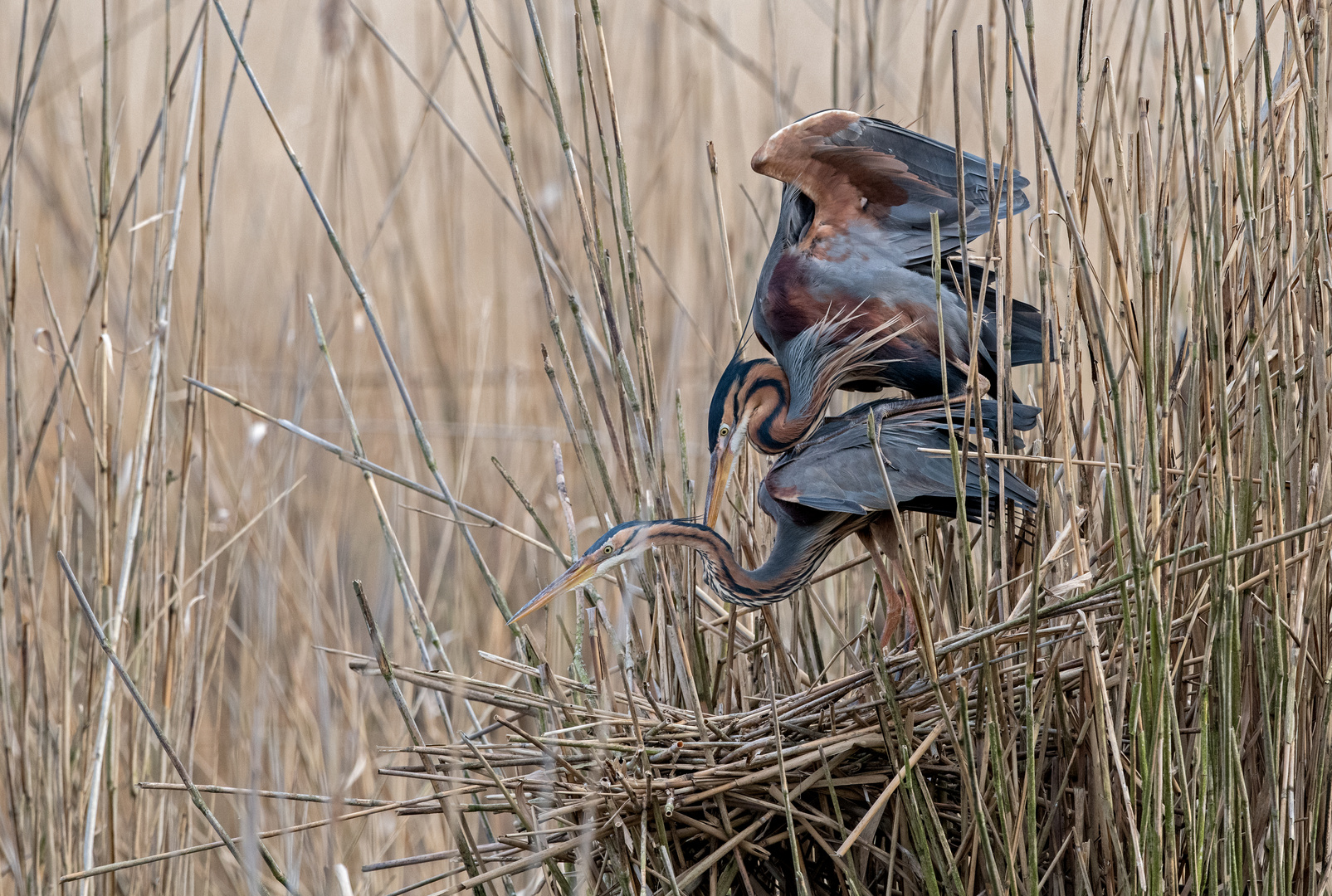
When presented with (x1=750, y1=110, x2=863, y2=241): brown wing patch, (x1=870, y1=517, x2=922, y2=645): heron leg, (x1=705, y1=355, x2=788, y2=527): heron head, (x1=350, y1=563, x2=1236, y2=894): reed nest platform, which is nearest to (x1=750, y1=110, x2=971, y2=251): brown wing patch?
(x1=750, y1=110, x2=863, y2=241): brown wing patch

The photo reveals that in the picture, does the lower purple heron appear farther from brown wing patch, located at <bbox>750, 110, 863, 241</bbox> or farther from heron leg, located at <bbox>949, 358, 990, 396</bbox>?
brown wing patch, located at <bbox>750, 110, 863, 241</bbox>

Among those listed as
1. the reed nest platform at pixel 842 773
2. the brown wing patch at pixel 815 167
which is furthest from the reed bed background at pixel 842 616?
the brown wing patch at pixel 815 167

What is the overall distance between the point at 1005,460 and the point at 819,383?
0.45 feet

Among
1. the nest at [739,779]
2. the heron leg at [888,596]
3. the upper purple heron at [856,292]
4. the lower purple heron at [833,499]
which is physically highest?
the upper purple heron at [856,292]

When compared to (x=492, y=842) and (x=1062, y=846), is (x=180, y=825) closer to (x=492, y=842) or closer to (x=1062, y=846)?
(x=492, y=842)

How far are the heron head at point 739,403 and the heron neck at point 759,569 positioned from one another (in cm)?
3

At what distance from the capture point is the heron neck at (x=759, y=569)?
2.81 feet

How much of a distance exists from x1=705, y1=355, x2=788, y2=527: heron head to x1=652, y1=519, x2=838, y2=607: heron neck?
30 mm

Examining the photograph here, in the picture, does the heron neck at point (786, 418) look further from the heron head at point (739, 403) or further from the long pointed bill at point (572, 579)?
the long pointed bill at point (572, 579)

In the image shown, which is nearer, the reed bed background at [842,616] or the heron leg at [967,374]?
the reed bed background at [842,616]

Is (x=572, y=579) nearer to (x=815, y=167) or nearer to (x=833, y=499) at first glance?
(x=833, y=499)

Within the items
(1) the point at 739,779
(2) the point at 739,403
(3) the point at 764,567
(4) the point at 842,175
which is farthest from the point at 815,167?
(1) the point at 739,779

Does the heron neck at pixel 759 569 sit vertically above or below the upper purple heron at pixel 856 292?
below

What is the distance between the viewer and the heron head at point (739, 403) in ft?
2.89
